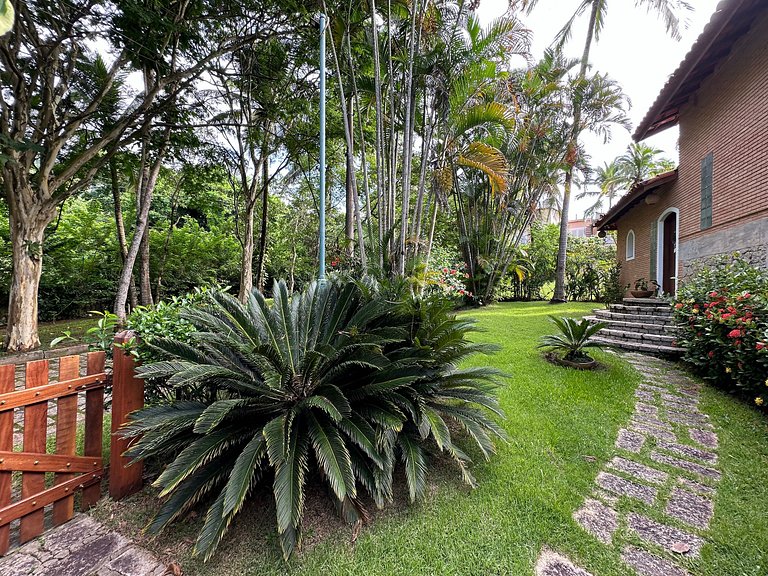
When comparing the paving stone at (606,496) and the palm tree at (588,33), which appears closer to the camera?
the paving stone at (606,496)

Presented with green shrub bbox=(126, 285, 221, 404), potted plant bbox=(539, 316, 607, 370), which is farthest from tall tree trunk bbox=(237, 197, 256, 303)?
potted plant bbox=(539, 316, 607, 370)

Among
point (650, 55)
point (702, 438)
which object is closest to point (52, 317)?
point (702, 438)

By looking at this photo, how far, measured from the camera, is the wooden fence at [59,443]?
144cm

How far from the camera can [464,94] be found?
410 cm

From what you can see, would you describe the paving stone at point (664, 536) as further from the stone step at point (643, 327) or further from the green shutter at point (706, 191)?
the green shutter at point (706, 191)

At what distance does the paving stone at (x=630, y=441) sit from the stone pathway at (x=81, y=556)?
9.98 ft

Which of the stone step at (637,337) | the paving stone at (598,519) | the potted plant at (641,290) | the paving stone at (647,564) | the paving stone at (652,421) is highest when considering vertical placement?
the potted plant at (641,290)

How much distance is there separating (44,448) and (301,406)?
1.29 m

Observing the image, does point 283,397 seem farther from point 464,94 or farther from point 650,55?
point 650,55

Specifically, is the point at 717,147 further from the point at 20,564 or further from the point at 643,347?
the point at 20,564

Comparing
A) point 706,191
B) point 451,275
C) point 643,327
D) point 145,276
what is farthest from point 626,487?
point 145,276

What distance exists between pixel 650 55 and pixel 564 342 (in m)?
8.22

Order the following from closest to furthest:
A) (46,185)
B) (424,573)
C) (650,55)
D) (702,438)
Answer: (424,573) < (702,438) < (46,185) < (650,55)

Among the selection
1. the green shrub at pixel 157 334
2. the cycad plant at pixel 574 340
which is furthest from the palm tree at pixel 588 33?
the green shrub at pixel 157 334
